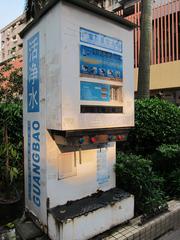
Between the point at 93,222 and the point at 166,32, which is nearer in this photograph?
the point at 93,222

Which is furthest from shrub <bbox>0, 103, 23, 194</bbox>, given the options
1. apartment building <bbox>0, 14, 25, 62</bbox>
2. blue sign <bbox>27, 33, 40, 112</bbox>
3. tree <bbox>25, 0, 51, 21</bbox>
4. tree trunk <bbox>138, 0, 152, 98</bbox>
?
apartment building <bbox>0, 14, 25, 62</bbox>

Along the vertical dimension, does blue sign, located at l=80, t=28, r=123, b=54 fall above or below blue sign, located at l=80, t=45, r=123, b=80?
above

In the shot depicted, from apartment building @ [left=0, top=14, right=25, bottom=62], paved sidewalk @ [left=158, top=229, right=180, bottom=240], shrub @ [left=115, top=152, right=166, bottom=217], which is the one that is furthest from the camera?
apartment building @ [left=0, top=14, right=25, bottom=62]

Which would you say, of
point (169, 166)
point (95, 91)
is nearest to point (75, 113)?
point (95, 91)

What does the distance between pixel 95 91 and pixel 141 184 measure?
4.96ft

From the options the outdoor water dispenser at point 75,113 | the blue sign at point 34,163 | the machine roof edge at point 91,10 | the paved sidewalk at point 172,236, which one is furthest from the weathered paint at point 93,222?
the machine roof edge at point 91,10

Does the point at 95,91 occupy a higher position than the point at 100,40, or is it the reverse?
the point at 100,40

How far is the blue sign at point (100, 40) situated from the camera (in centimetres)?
254

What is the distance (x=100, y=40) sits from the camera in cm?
268

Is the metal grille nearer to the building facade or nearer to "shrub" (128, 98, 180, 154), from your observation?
the building facade

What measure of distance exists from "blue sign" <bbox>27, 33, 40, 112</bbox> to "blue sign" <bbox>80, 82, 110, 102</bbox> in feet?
2.02

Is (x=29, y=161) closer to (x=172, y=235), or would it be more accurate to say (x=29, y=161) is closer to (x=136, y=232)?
(x=136, y=232)

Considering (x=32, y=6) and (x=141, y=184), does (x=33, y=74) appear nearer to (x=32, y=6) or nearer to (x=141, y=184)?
(x=141, y=184)

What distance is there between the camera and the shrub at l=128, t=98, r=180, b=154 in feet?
15.2
